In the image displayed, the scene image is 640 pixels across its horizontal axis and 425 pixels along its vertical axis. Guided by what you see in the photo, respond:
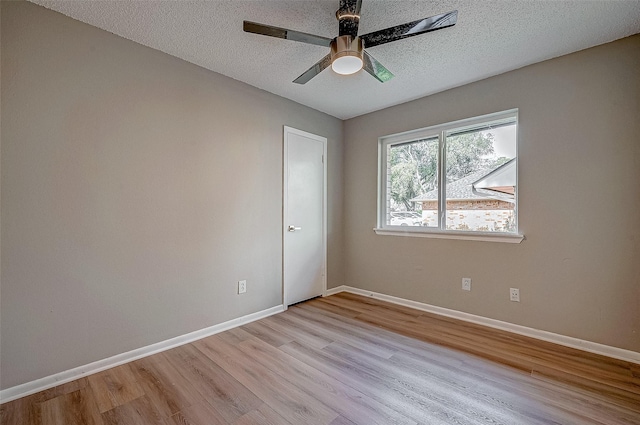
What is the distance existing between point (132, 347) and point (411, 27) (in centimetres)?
291

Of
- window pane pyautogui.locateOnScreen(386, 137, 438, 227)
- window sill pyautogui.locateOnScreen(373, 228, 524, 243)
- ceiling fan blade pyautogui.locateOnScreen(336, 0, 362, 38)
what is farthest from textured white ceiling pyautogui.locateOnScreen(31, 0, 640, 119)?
window sill pyautogui.locateOnScreen(373, 228, 524, 243)

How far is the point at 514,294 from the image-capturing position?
8.67ft

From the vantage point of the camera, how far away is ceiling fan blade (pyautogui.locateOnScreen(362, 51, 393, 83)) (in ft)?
6.25

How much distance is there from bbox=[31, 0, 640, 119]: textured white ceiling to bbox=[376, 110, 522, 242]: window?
1.93 ft

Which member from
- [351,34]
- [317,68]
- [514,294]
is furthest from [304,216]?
[514,294]

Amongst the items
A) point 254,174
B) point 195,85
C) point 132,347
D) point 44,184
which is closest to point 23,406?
point 132,347

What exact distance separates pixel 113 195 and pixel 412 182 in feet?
9.82

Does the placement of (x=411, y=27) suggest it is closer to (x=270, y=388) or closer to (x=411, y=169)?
(x=411, y=169)

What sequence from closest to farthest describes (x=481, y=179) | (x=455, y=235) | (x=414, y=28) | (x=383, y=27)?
(x=414, y=28), (x=383, y=27), (x=481, y=179), (x=455, y=235)

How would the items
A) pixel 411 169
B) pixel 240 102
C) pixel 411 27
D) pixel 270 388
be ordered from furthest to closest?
pixel 411 169, pixel 240 102, pixel 270 388, pixel 411 27

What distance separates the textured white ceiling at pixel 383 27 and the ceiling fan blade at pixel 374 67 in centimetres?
26

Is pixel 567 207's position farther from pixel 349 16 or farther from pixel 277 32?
pixel 277 32

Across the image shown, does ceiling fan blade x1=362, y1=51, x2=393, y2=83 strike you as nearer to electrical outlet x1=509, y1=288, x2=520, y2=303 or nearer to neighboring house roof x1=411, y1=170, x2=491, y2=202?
neighboring house roof x1=411, y1=170, x2=491, y2=202

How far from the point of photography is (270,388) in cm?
183
